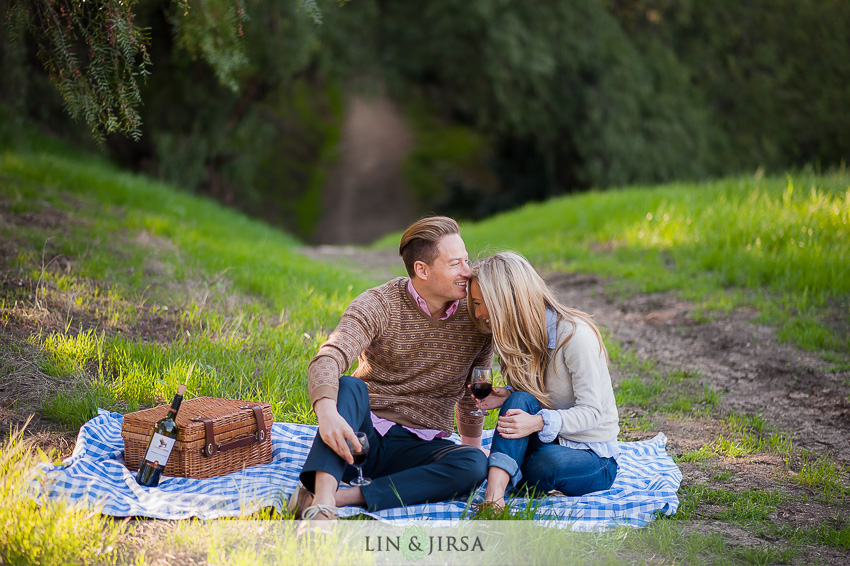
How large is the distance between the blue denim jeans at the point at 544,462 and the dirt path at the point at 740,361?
3.99 feet

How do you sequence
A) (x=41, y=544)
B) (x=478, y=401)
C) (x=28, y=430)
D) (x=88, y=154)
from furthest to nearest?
(x=88, y=154)
(x=28, y=430)
(x=478, y=401)
(x=41, y=544)

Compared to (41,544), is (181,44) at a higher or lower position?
higher

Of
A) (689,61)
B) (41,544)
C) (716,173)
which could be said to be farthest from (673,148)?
(41,544)

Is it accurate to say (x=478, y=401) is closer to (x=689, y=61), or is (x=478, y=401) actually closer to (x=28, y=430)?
(x=28, y=430)

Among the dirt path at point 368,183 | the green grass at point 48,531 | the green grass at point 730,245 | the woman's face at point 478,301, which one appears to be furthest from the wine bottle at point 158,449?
the dirt path at point 368,183

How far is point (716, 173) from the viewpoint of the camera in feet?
65.5

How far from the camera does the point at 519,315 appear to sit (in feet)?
11.8

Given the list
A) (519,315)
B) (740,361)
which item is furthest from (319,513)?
(740,361)

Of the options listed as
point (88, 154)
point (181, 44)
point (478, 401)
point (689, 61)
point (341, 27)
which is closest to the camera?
point (478, 401)

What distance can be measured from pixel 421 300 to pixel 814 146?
20.0m

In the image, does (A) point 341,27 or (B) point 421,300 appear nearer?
(B) point 421,300

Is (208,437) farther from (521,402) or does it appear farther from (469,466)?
(521,402)

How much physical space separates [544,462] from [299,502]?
1.24m

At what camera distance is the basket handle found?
359 cm
